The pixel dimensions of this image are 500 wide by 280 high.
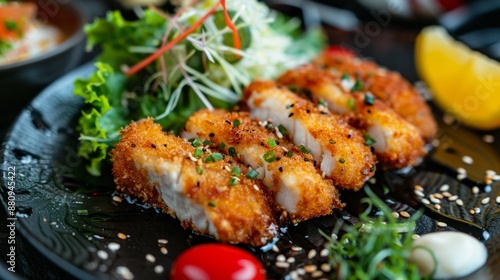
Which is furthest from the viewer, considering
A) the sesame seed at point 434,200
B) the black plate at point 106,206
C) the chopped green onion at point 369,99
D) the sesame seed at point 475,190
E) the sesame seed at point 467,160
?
the sesame seed at point 467,160

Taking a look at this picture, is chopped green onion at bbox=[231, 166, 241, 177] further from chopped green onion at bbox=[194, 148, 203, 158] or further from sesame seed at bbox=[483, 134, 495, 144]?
sesame seed at bbox=[483, 134, 495, 144]

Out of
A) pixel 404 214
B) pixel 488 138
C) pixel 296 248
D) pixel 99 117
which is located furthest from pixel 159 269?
pixel 488 138

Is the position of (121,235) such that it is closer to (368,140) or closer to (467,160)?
(368,140)

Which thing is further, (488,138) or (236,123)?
(488,138)

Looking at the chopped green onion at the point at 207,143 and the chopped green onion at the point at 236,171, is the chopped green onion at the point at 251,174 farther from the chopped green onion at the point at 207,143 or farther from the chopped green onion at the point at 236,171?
the chopped green onion at the point at 207,143

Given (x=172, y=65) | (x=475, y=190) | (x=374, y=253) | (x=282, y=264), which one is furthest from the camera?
(x=172, y=65)

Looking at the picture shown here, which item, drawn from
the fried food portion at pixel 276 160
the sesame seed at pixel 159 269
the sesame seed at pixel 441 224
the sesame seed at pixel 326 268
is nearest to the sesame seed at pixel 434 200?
the sesame seed at pixel 441 224

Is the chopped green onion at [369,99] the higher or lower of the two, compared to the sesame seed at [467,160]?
higher
